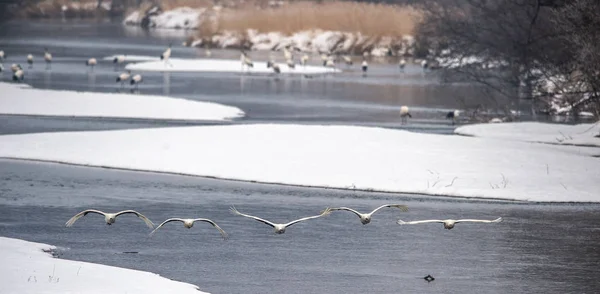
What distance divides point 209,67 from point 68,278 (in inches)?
1585

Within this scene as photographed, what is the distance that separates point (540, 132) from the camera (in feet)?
97.2

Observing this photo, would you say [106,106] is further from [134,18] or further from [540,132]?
[134,18]

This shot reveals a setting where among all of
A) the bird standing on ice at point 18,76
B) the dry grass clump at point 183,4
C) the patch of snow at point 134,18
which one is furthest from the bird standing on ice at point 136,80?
the patch of snow at point 134,18

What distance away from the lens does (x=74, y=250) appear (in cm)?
1538

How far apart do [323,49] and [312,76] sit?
53.4 ft

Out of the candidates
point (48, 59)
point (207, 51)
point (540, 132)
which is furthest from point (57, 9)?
point (540, 132)

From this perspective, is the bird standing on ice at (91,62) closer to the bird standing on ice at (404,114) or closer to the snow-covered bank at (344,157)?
the bird standing on ice at (404,114)

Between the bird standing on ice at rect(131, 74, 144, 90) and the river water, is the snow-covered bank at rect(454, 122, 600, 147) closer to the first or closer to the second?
the river water

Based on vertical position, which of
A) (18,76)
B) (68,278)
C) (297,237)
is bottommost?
(18,76)

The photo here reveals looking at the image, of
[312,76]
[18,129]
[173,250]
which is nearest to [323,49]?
[312,76]

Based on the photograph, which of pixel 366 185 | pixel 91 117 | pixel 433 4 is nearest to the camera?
pixel 366 185

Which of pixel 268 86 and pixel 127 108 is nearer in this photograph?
pixel 127 108

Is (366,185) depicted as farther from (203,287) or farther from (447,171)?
(203,287)

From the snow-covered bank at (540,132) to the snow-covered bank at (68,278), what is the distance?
16.1 m
